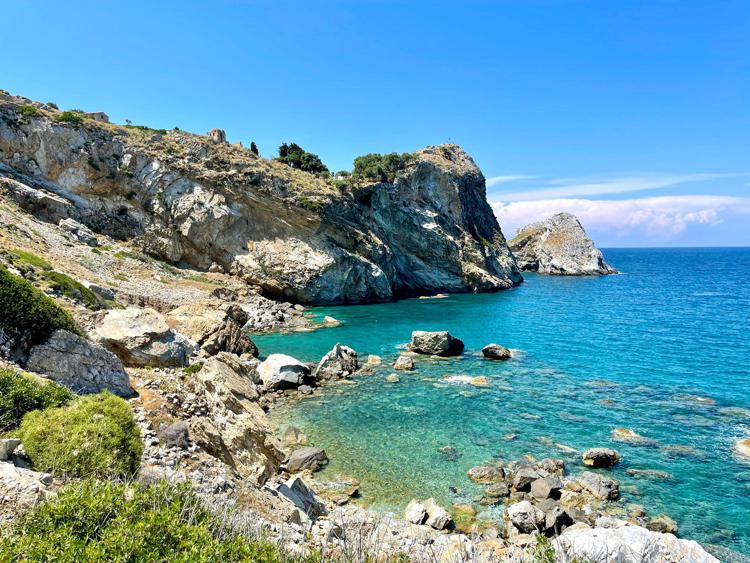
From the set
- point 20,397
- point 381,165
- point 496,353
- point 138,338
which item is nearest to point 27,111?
point 381,165

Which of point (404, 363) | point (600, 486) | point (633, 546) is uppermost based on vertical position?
point (633, 546)

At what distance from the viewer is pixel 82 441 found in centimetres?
983

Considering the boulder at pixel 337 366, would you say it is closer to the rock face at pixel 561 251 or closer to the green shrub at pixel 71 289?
the green shrub at pixel 71 289

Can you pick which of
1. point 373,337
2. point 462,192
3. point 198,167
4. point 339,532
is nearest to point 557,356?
point 373,337

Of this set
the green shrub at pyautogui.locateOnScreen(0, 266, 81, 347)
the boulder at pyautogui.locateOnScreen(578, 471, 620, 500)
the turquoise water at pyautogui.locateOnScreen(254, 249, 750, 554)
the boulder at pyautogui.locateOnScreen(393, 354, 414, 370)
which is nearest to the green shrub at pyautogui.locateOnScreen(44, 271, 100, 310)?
the green shrub at pyautogui.locateOnScreen(0, 266, 81, 347)

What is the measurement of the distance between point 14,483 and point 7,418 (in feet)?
12.5

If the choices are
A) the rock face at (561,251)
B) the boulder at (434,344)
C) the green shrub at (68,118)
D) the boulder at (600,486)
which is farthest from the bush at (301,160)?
the rock face at (561,251)

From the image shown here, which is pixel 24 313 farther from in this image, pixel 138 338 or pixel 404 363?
pixel 404 363

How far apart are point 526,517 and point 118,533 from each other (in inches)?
546

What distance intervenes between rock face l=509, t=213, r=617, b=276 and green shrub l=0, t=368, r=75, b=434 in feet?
460

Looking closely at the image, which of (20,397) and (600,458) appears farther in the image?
(600,458)

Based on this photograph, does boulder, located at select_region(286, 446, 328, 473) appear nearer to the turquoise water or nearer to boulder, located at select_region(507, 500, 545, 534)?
the turquoise water

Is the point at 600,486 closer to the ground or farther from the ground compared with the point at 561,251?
closer to the ground

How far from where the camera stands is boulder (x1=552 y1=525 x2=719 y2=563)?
10.6 meters
